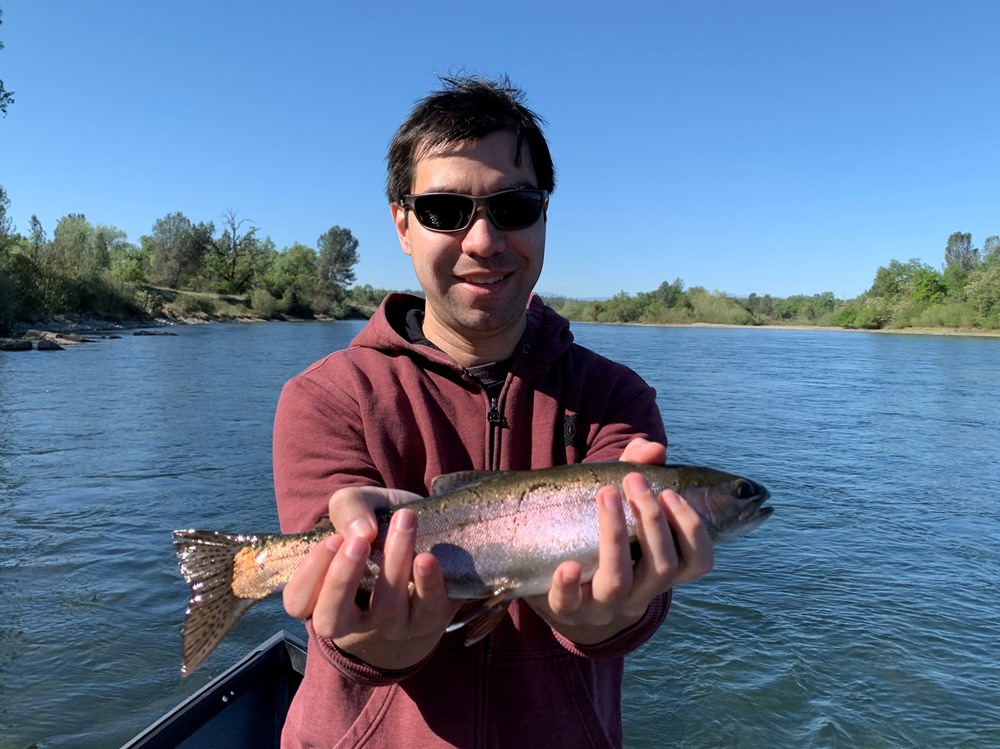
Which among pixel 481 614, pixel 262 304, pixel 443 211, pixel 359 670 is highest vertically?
pixel 262 304

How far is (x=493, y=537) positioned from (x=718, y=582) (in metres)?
8.06

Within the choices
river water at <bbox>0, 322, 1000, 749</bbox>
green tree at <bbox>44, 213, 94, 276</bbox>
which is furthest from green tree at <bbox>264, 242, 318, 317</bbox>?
river water at <bbox>0, 322, 1000, 749</bbox>

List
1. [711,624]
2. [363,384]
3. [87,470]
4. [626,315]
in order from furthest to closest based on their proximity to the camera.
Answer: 1. [626,315]
2. [87,470]
3. [711,624]
4. [363,384]

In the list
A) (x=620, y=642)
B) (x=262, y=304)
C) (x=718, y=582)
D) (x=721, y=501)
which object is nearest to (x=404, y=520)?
(x=620, y=642)

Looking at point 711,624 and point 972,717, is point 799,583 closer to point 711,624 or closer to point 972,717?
point 711,624

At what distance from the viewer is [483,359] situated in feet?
9.67

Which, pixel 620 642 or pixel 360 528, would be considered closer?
pixel 360 528

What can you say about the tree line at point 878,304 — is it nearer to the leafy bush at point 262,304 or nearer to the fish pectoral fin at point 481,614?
the leafy bush at point 262,304

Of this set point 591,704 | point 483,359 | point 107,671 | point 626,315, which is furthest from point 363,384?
point 626,315

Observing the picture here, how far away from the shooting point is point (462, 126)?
8.96ft

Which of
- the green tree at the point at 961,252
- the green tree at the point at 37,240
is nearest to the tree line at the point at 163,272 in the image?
the green tree at the point at 37,240

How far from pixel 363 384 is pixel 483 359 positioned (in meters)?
0.54

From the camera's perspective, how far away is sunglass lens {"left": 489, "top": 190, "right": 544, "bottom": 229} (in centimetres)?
273

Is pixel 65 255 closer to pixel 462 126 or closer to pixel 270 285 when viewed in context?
pixel 270 285
